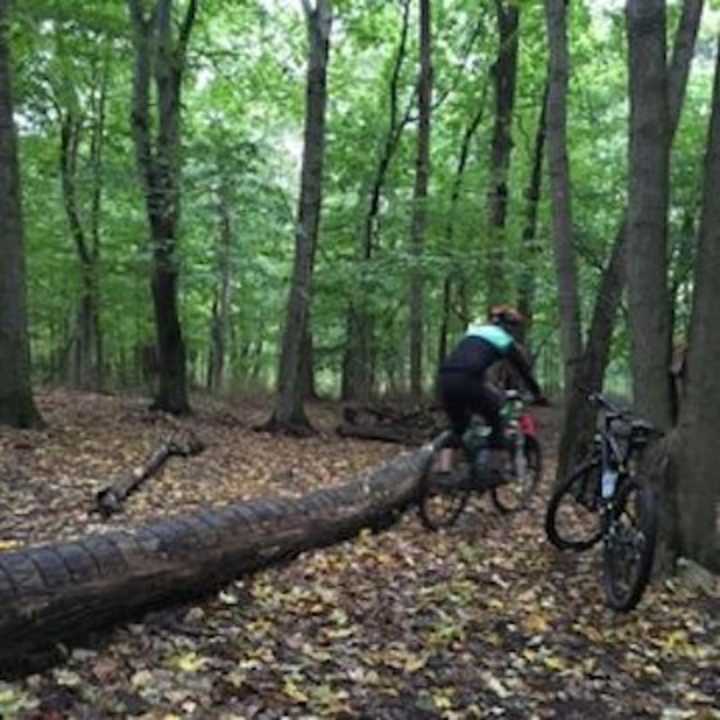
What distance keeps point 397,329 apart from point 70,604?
23.2 meters

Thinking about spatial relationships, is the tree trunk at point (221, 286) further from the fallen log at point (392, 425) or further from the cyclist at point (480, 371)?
the cyclist at point (480, 371)

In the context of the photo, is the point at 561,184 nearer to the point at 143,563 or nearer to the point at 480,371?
the point at 480,371

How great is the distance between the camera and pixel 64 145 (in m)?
23.8

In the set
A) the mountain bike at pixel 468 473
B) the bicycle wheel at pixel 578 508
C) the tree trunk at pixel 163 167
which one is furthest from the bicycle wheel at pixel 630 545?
the tree trunk at pixel 163 167

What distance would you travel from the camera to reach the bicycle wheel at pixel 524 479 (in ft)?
29.5

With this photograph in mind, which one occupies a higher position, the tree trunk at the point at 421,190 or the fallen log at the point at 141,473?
the tree trunk at the point at 421,190

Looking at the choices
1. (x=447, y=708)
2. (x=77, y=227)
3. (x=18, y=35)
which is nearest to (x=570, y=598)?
(x=447, y=708)

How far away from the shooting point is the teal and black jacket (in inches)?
322

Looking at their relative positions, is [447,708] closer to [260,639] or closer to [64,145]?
[260,639]

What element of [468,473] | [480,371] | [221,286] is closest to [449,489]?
[468,473]

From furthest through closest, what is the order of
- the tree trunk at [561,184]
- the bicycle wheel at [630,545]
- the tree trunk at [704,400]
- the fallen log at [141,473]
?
the tree trunk at [561,184] → the fallen log at [141,473] → the tree trunk at [704,400] → the bicycle wheel at [630,545]

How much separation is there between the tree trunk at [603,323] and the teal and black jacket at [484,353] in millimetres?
1150

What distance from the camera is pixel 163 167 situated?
13805 mm

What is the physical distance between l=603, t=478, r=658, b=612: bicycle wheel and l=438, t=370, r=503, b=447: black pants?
1.71m
